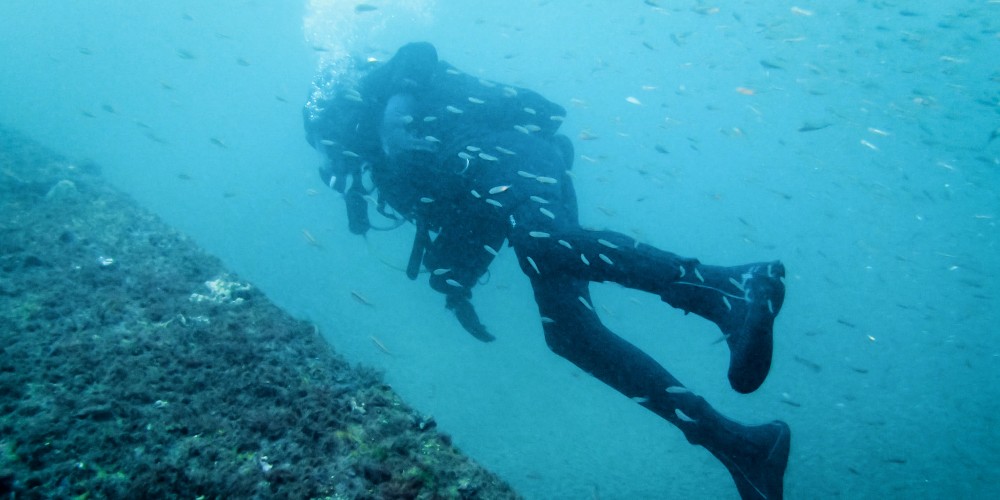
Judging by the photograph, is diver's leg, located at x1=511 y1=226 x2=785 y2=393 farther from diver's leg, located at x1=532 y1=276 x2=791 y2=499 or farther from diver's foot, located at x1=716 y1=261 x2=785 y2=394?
diver's leg, located at x1=532 y1=276 x2=791 y2=499

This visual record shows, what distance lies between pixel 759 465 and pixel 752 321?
1.41 meters

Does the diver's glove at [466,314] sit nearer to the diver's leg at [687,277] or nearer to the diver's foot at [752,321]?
the diver's leg at [687,277]

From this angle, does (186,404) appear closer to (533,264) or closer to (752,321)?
(533,264)

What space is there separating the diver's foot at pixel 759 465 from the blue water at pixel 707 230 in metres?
4.44

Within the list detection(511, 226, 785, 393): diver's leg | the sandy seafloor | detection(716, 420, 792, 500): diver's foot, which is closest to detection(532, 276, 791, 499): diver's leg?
detection(716, 420, 792, 500): diver's foot

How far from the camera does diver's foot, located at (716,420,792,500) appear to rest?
3.55 metres

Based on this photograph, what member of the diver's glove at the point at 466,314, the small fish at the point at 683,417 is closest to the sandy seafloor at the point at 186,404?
the small fish at the point at 683,417

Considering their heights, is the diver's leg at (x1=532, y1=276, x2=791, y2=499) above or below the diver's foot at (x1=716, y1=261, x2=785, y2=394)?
below

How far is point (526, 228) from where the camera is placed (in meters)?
4.09

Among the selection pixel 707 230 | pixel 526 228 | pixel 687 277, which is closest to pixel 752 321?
pixel 687 277

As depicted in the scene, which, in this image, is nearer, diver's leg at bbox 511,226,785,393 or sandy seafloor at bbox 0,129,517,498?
sandy seafloor at bbox 0,129,517,498

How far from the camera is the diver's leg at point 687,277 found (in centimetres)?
312

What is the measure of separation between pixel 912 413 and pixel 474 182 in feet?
106

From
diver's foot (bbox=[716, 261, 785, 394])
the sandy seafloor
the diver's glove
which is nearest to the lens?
the sandy seafloor
